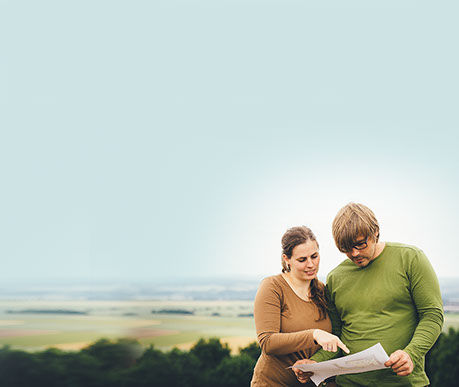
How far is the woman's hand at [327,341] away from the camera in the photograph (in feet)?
5.41

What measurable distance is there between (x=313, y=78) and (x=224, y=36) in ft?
2.85

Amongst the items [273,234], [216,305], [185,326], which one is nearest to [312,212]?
[273,234]

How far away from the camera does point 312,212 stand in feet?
15.1

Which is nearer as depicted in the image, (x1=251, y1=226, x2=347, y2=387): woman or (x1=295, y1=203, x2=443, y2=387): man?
(x1=295, y1=203, x2=443, y2=387): man

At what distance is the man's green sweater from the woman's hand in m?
0.09

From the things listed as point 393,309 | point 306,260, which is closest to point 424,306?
point 393,309

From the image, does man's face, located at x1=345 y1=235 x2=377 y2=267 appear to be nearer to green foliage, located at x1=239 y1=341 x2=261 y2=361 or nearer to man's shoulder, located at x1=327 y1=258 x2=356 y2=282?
man's shoulder, located at x1=327 y1=258 x2=356 y2=282

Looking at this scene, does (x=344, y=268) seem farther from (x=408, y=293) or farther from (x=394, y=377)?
(x=394, y=377)

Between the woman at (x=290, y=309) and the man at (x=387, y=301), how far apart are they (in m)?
0.08

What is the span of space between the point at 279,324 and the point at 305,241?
0.29 meters

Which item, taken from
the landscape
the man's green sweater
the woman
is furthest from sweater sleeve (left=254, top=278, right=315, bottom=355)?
the landscape

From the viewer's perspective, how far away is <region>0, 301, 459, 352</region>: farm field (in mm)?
4227

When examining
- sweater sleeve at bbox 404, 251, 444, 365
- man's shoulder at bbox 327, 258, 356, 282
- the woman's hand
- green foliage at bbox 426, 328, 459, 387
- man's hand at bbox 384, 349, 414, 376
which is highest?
man's shoulder at bbox 327, 258, 356, 282

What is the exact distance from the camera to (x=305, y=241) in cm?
181
